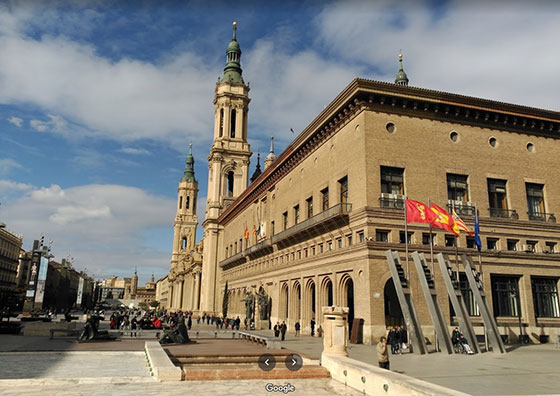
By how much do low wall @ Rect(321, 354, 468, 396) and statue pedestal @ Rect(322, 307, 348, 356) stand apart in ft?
1.78

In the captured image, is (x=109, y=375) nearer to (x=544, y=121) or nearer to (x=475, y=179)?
(x=475, y=179)

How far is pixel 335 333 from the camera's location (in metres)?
17.5

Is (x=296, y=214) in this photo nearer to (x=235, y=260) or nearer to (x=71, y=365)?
(x=235, y=260)

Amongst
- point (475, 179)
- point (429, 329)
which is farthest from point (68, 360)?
point (475, 179)

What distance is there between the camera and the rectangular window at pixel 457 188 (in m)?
34.9

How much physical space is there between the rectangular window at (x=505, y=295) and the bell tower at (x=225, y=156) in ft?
189

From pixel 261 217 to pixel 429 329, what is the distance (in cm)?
3196

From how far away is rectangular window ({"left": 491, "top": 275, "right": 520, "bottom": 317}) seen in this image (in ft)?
111

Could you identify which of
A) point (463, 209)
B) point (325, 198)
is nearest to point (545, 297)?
point (463, 209)

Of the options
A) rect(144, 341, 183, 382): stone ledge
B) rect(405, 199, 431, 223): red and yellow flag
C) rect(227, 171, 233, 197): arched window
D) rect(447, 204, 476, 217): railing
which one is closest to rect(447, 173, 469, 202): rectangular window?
rect(447, 204, 476, 217): railing

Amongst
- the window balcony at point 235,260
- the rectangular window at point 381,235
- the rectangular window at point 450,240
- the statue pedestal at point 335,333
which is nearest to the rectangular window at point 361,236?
the rectangular window at point 381,235

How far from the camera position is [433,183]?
1351 inches

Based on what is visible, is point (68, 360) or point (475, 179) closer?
point (68, 360)

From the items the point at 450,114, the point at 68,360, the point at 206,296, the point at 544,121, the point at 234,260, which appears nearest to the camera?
the point at 68,360
